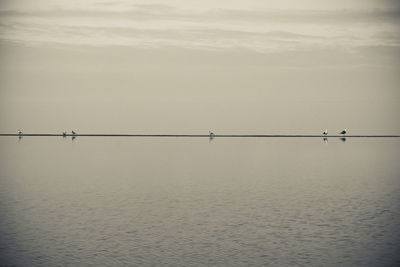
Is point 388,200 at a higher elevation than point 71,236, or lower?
higher

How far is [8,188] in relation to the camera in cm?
6438

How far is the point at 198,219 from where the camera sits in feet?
146

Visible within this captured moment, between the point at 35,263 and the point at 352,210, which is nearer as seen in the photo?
the point at 35,263

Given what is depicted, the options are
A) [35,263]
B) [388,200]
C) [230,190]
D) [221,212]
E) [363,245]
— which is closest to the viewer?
[35,263]

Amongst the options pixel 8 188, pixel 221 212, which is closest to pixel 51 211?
pixel 221 212

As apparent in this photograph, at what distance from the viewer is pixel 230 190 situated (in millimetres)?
61938

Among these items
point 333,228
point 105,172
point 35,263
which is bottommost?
point 35,263

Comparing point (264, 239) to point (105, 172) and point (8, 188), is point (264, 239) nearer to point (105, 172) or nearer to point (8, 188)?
point (8, 188)

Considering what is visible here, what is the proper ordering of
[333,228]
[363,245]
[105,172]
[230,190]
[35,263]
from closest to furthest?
[35,263]
[363,245]
[333,228]
[230,190]
[105,172]

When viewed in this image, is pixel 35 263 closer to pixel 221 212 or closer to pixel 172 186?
pixel 221 212

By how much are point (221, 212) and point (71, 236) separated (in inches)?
535

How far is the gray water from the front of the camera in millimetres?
34125

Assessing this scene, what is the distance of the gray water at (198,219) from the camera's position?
34.1 meters

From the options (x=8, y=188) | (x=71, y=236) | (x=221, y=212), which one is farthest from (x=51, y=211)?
(x=8, y=188)
